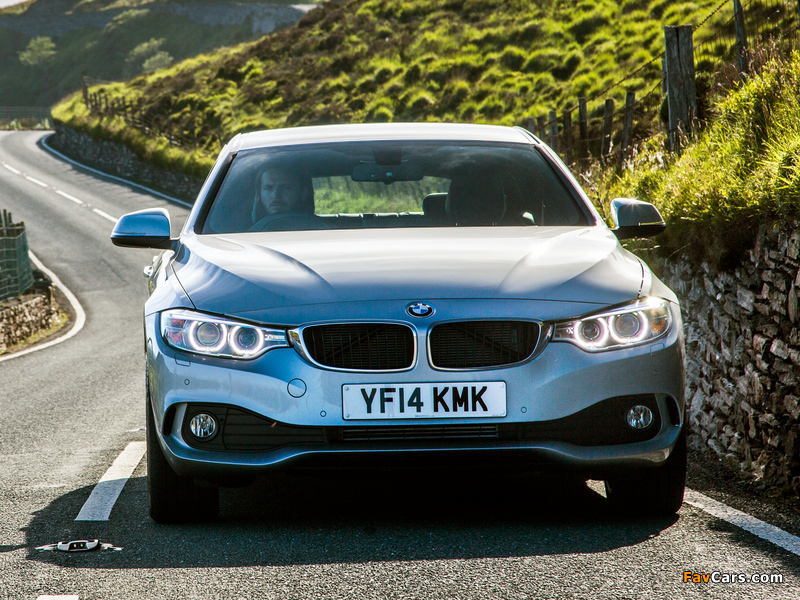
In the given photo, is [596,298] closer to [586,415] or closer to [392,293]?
[586,415]

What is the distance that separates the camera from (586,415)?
368cm

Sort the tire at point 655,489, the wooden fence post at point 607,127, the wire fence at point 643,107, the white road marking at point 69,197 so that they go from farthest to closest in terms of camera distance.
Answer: the white road marking at point 69,197 → the wooden fence post at point 607,127 → the wire fence at point 643,107 → the tire at point 655,489

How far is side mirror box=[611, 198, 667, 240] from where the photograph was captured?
4746 millimetres

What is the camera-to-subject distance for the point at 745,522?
4.09 m

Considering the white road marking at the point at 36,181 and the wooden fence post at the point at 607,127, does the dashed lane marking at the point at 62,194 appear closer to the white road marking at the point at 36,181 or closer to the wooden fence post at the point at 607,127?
the white road marking at the point at 36,181

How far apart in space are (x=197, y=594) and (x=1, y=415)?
606cm

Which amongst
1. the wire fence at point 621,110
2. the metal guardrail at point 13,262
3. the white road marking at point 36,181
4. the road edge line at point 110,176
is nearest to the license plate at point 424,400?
the wire fence at point 621,110

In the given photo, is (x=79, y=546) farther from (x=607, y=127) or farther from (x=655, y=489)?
(x=607, y=127)

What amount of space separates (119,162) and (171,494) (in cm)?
4624

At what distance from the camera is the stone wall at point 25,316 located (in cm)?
1753

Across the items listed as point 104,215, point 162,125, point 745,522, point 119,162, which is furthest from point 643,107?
point 119,162

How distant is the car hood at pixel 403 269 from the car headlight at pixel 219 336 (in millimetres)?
57

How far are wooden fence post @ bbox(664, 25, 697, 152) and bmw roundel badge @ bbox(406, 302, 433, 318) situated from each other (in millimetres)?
6712

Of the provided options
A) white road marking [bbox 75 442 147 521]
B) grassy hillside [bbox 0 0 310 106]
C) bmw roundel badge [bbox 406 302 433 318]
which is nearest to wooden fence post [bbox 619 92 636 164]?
white road marking [bbox 75 442 147 521]
